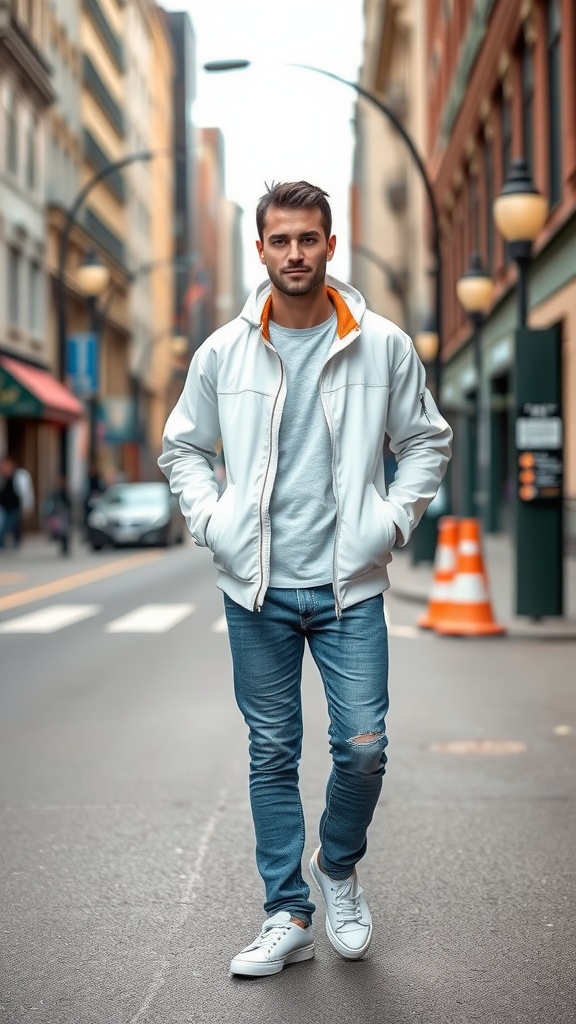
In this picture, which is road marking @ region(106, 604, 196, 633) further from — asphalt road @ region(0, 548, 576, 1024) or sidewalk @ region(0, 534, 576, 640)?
asphalt road @ region(0, 548, 576, 1024)

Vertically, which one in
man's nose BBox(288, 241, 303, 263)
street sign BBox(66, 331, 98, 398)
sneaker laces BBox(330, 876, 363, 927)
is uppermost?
street sign BBox(66, 331, 98, 398)

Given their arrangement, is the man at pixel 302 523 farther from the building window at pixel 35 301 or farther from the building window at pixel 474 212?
the building window at pixel 35 301

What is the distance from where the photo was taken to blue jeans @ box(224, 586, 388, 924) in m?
3.89

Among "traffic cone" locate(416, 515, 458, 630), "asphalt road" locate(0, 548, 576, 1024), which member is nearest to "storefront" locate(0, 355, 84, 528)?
"traffic cone" locate(416, 515, 458, 630)

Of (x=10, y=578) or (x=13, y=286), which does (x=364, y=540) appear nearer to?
(x=10, y=578)

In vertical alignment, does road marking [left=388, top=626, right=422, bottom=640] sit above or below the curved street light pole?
below

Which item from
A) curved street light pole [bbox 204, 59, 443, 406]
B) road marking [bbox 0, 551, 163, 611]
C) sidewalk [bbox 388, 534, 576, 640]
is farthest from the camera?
curved street light pole [bbox 204, 59, 443, 406]

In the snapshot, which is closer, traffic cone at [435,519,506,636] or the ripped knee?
the ripped knee

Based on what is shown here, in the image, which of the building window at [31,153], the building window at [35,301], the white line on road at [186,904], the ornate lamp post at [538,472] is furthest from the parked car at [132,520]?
the white line on road at [186,904]

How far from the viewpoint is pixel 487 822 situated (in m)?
5.68

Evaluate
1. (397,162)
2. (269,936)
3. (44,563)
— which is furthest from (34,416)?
(397,162)

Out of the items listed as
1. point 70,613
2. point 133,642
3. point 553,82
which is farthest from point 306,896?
point 553,82

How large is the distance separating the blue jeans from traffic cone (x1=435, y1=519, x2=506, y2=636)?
8.54 metres

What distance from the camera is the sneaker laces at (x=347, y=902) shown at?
4.06 metres
